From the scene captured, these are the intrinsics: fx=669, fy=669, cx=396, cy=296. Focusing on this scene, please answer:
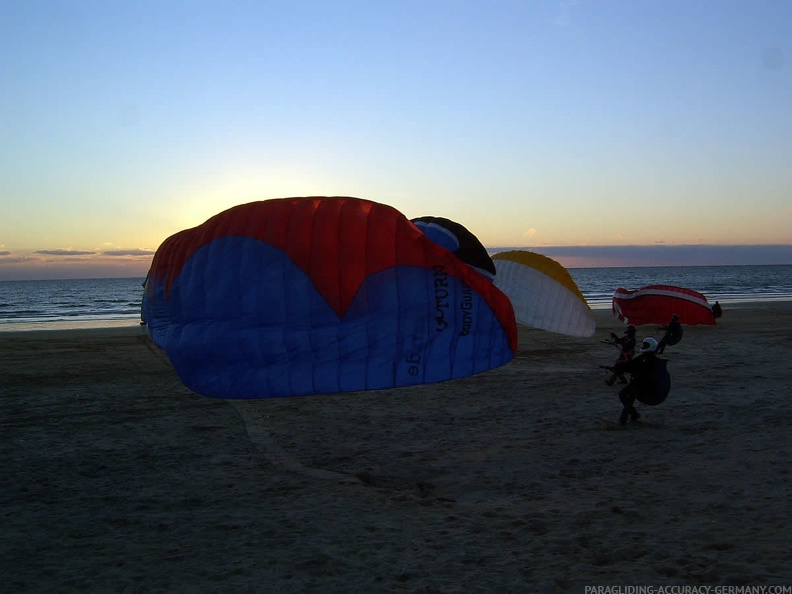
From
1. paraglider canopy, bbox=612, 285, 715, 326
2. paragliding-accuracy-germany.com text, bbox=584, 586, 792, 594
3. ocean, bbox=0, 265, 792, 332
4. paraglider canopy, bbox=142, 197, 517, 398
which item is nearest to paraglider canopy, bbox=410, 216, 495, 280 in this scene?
paraglider canopy, bbox=142, 197, 517, 398

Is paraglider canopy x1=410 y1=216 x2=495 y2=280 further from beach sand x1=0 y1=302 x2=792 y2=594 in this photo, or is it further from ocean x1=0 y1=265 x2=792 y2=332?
ocean x1=0 y1=265 x2=792 y2=332

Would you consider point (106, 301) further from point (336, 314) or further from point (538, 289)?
point (336, 314)

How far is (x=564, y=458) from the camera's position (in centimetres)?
760

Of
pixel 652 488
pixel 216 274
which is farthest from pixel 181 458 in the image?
pixel 652 488

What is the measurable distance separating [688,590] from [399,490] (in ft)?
9.87

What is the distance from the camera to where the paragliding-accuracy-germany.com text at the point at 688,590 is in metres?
4.29

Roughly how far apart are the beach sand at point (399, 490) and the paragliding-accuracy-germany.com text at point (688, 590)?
8cm

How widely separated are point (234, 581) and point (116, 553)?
1.15 m

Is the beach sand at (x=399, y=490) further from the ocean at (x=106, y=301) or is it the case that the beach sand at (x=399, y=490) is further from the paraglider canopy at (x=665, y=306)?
the ocean at (x=106, y=301)

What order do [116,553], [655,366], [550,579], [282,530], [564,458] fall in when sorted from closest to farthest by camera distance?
1. [550,579]
2. [116,553]
3. [282,530]
4. [564,458]
5. [655,366]

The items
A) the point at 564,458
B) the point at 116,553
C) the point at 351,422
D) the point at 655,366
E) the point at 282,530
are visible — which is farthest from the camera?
the point at 351,422

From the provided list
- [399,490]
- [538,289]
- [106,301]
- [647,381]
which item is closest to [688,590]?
[399,490]

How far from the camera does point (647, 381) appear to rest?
8797 mm

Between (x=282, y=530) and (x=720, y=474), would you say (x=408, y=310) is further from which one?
(x=720, y=474)
